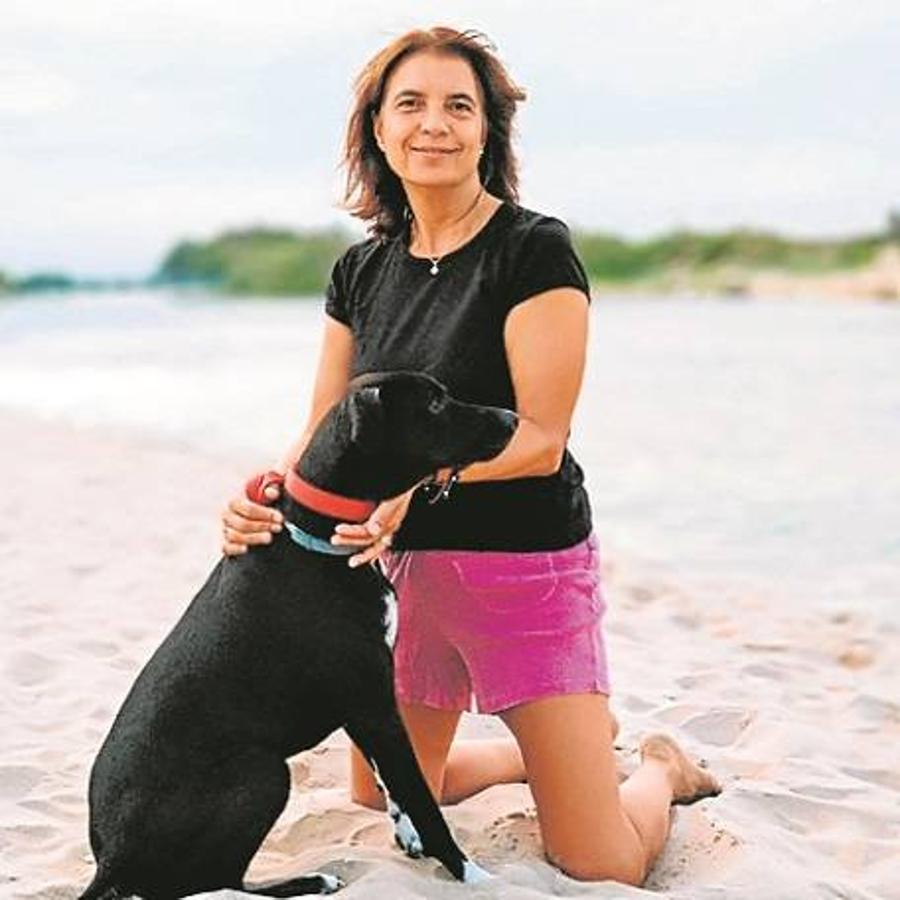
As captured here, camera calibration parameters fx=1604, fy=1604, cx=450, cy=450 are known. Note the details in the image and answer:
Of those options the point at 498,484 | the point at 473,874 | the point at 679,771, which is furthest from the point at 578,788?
the point at 498,484

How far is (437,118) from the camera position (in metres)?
3.40

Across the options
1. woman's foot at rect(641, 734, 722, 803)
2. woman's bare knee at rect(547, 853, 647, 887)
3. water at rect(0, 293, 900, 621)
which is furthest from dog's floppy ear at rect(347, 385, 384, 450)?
water at rect(0, 293, 900, 621)

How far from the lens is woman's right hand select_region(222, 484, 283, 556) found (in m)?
3.08

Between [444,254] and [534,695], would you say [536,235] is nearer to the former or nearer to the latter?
[444,254]

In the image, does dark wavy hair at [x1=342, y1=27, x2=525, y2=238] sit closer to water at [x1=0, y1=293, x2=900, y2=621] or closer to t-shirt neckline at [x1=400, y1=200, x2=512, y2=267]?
t-shirt neckline at [x1=400, y1=200, x2=512, y2=267]

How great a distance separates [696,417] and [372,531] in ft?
38.0

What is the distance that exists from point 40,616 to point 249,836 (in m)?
2.89

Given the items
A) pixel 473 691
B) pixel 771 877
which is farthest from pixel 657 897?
pixel 473 691

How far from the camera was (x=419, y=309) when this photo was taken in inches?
135

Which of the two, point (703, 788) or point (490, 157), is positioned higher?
point (490, 157)

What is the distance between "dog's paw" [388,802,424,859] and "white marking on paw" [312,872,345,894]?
0.47 feet

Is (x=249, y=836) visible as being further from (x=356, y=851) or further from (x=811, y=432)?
(x=811, y=432)

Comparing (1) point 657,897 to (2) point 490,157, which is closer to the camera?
(1) point 657,897

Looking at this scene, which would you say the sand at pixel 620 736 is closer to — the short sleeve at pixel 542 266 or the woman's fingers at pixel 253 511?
the woman's fingers at pixel 253 511
